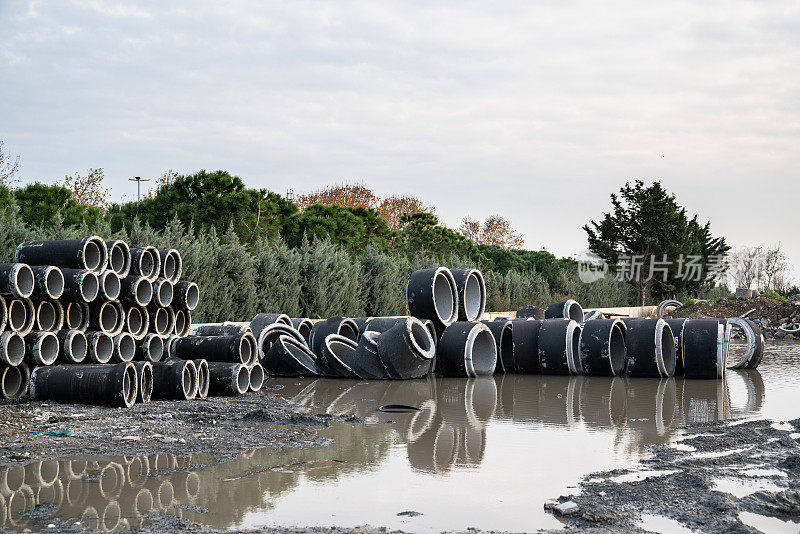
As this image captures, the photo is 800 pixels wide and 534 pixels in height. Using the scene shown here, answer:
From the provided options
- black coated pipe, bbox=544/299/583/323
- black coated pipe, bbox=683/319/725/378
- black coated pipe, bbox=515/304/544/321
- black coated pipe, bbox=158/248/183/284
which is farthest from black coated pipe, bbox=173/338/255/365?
black coated pipe, bbox=515/304/544/321

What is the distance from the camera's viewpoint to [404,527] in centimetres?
451

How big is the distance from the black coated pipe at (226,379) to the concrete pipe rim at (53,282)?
2.21 meters

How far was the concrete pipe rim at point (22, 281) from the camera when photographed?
8898mm

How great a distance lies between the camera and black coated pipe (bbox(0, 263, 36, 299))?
8867 millimetres

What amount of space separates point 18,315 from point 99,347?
1.13m

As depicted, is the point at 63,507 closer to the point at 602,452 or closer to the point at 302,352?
the point at 602,452

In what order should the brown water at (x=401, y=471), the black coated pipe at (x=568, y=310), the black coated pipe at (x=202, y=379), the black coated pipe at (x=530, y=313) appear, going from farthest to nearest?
the black coated pipe at (x=530, y=313) < the black coated pipe at (x=568, y=310) < the black coated pipe at (x=202, y=379) < the brown water at (x=401, y=471)

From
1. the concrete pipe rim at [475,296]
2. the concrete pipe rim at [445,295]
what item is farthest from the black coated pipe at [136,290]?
the concrete pipe rim at [475,296]

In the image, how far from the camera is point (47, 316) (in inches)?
384

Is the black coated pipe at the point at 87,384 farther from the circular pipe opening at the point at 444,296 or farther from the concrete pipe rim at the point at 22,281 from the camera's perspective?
the circular pipe opening at the point at 444,296

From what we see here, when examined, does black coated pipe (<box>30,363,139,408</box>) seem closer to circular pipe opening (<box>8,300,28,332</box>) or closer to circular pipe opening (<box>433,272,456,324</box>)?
circular pipe opening (<box>8,300,28,332</box>)

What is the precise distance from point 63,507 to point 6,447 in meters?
2.11

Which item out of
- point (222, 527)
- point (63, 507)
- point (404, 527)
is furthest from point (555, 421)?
point (63, 507)

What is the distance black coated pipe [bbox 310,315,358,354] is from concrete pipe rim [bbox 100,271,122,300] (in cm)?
378
